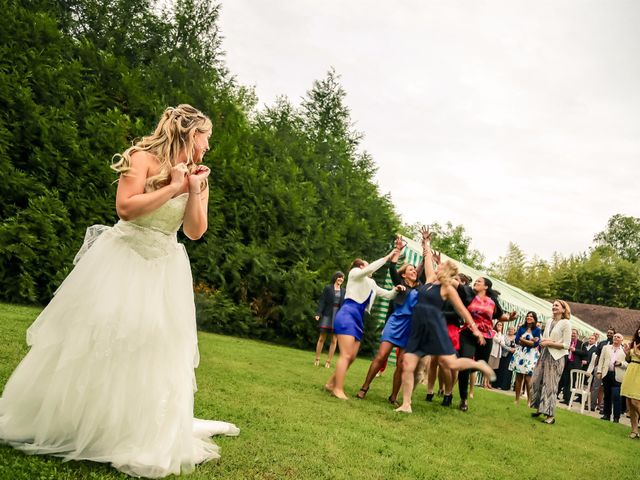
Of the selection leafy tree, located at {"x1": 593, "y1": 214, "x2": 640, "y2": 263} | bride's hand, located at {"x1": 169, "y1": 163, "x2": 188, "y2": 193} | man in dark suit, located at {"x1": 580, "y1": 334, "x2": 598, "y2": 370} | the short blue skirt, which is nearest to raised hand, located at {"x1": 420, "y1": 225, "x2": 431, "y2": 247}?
the short blue skirt

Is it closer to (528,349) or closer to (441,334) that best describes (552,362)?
(528,349)

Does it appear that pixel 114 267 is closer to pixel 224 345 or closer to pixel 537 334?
pixel 224 345

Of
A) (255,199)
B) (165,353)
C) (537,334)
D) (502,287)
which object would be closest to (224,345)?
(255,199)

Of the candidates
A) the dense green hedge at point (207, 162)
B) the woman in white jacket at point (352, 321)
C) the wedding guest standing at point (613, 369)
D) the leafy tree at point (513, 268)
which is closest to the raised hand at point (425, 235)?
the woman in white jacket at point (352, 321)

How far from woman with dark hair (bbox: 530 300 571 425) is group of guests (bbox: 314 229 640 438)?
17 mm

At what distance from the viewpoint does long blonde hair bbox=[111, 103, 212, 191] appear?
3701 millimetres

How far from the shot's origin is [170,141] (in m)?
3.76

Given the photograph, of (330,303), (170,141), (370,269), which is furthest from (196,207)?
(330,303)

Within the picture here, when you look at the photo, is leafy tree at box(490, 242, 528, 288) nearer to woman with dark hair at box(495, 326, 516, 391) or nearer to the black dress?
woman with dark hair at box(495, 326, 516, 391)

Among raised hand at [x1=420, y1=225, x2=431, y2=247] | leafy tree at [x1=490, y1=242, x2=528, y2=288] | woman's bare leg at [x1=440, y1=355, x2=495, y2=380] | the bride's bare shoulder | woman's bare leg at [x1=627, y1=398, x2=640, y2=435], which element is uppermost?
leafy tree at [x1=490, y1=242, x2=528, y2=288]

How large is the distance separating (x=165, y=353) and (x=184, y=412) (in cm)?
40

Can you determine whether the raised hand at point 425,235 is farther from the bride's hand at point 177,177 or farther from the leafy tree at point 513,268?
the leafy tree at point 513,268

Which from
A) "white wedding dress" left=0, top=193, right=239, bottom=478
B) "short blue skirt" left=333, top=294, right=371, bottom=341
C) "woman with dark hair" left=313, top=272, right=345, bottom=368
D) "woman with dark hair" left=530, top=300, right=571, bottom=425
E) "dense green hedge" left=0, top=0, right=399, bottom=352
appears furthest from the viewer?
"woman with dark hair" left=313, top=272, right=345, bottom=368

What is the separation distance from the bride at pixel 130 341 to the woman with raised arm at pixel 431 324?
4.80 metres
